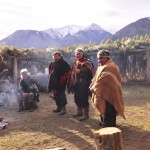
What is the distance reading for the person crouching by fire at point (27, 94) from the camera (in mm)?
11008

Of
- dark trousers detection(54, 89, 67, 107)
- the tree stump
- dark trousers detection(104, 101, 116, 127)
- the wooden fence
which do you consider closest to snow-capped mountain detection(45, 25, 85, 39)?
the wooden fence

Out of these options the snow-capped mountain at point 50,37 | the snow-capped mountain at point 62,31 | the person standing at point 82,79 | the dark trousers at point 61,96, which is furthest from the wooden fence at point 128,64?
the snow-capped mountain at point 62,31

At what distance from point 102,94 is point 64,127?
193cm

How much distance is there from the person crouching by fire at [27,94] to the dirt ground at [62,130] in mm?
311

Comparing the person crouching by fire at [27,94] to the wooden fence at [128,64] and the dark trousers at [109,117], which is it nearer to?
the dark trousers at [109,117]

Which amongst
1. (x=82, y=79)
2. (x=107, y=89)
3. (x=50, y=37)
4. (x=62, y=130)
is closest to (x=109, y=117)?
(x=107, y=89)

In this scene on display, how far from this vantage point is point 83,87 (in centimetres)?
898

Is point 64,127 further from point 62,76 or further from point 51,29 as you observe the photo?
point 51,29

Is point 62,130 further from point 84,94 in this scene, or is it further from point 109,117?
point 109,117

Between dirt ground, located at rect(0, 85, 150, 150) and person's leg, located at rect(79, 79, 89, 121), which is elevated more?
person's leg, located at rect(79, 79, 89, 121)

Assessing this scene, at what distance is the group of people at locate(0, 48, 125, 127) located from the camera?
716 centimetres

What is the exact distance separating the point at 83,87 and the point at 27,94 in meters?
2.76

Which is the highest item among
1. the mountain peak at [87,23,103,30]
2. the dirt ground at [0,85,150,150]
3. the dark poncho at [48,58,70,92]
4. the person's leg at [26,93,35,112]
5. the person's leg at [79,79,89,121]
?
the mountain peak at [87,23,103,30]

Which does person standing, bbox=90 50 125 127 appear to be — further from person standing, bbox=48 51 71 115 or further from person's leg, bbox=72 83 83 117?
person standing, bbox=48 51 71 115
